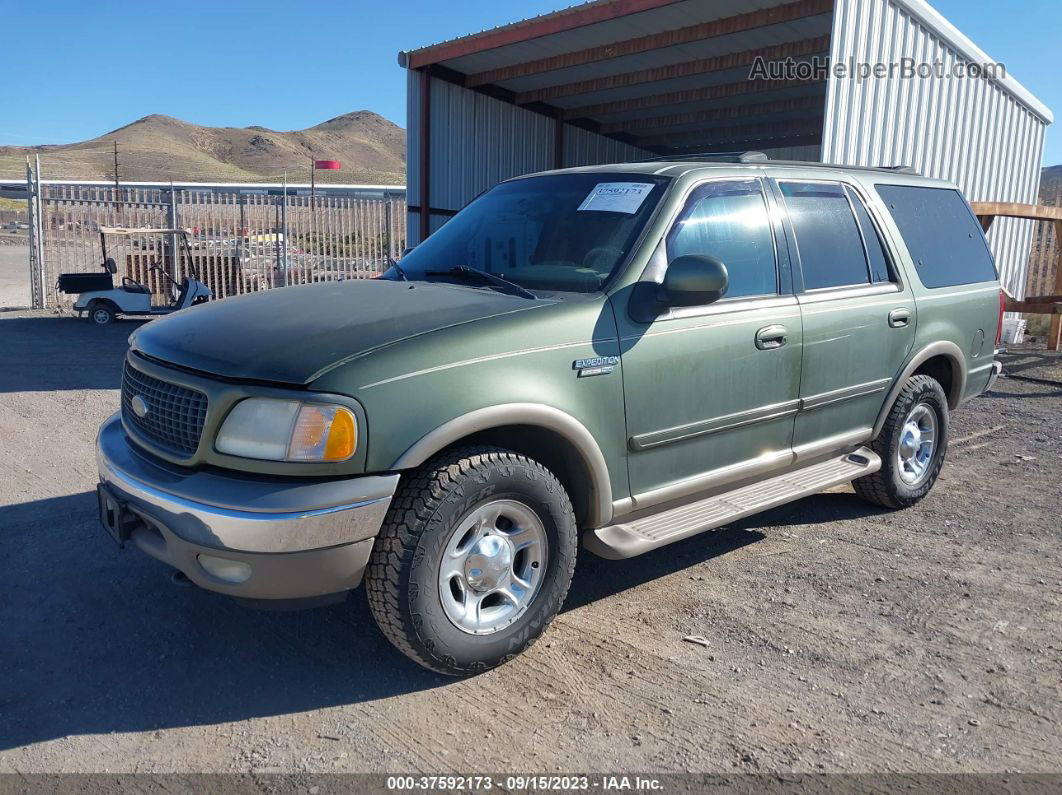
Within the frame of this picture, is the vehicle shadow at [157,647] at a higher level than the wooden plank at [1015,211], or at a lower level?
lower

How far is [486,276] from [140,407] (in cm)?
159

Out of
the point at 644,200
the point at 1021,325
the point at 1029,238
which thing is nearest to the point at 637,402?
the point at 644,200

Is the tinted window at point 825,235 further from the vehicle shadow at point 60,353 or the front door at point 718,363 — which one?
the vehicle shadow at point 60,353

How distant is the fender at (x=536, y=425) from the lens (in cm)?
309

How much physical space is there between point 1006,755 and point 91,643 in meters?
3.45

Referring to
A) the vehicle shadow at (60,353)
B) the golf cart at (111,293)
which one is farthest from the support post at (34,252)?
the golf cart at (111,293)

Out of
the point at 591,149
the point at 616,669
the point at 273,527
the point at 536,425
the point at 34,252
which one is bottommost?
the point at 616,669

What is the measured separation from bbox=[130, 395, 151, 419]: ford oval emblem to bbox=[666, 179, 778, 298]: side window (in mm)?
2285

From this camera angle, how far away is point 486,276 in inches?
162

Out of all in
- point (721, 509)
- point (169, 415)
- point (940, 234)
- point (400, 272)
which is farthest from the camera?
point (940, 234)

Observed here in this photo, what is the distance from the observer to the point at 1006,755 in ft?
9.67

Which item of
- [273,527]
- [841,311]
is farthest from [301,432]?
[841,311]

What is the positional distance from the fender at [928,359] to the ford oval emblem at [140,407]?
12.7ft

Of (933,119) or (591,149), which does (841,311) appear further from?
(591,149)
